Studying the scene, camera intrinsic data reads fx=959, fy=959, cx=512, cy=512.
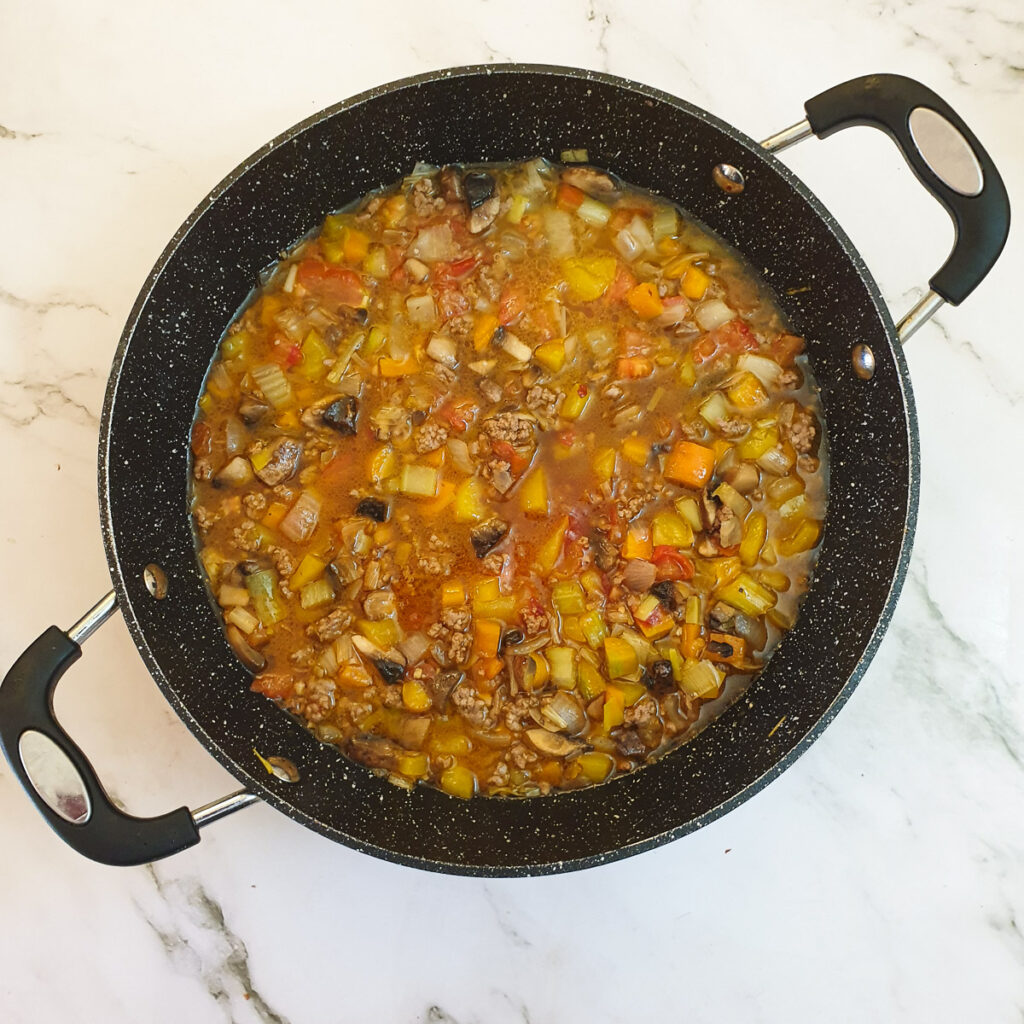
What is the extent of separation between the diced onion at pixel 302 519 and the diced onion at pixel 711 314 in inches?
54.3

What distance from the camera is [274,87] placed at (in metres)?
3.24

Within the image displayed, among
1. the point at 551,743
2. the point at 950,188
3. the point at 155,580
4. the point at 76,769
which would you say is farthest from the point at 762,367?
the point at 76,769

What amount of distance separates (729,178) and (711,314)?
42cm

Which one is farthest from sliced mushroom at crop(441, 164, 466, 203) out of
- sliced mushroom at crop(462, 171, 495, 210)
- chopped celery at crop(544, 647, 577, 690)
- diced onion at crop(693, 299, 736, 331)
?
chopped celery at crop(544, 647, 577, 690)

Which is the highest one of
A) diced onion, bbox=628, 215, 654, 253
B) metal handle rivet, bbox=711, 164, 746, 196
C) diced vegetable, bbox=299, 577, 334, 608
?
metal handle rivet, bbox=711, 164, 746, 196

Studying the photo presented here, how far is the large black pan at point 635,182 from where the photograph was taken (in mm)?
2717

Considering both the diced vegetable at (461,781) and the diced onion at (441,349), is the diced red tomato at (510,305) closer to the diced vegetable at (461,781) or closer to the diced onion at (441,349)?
the diced onion at (441,349)

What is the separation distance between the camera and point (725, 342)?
3.14m

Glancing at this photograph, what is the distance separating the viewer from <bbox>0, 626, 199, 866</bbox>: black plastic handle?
8.23 feet

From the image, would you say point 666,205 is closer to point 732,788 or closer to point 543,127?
point 543,127

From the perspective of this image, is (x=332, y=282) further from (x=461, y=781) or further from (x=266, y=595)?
(x=461, y=781)

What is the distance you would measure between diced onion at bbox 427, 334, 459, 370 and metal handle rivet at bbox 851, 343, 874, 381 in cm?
128

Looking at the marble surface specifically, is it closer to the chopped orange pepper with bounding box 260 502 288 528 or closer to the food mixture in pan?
the food mixture in pan

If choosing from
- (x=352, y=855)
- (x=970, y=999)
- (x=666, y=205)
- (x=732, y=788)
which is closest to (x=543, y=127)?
(x=666, y=205)
